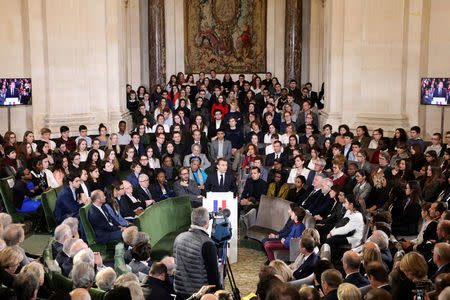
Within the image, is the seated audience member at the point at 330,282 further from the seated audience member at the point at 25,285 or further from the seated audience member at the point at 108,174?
the seated audience member at the point at 108,174

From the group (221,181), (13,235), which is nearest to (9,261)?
(13,235)

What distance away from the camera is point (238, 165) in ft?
42.9

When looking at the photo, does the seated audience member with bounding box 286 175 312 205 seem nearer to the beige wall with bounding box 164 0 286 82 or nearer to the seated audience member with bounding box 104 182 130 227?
the seated audience member with bounding box 104 182 130 227

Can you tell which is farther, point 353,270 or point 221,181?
point 221,181

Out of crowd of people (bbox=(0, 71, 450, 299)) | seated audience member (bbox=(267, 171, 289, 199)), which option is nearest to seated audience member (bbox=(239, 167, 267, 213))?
crowd of people (bbox=(0, 71, 450, 299))

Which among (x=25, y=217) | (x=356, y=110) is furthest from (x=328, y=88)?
(x=25, y=217)

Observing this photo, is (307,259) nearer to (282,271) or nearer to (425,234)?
(282,271)

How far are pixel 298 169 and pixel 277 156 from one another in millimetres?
1150

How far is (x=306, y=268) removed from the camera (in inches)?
272

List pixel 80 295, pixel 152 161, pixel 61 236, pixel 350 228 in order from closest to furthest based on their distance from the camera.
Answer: pixel 80 295 → pixel 61 236 → pixel 350 228 → pixel 152 161

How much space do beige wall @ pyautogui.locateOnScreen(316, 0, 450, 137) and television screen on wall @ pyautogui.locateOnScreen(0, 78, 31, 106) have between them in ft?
25.8

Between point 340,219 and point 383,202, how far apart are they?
4.63 ft

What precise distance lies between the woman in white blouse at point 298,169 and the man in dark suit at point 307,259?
450 centimetres

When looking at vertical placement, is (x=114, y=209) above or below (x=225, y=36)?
below
